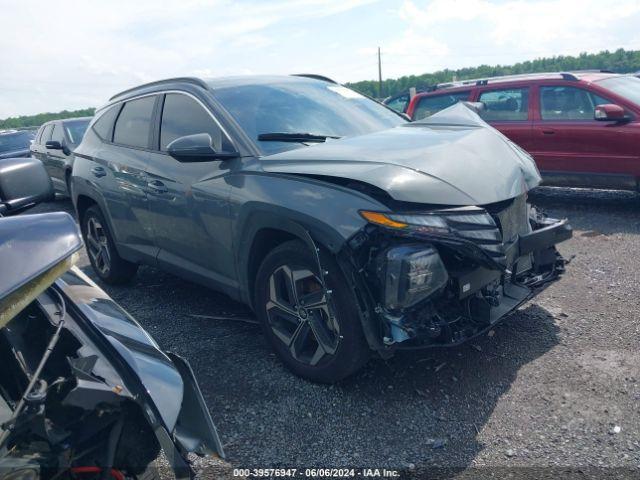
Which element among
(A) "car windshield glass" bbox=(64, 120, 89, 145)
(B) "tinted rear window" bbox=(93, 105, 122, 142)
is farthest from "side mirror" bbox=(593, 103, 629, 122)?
(A) "car windshield glass" bbox=(64, 120, 89, 145)

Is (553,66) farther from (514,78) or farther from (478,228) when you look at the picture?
(478,228)

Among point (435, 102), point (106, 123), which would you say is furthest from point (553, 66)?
point (106, 123)

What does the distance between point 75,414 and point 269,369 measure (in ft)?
6.49

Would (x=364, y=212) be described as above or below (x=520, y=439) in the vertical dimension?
above

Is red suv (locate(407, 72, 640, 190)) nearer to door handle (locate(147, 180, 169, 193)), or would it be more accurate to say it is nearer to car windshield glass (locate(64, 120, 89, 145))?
door handle (locate(147, 180, 169, 193))

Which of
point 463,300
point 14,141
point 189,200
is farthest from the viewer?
point 14,141

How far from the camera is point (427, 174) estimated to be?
2.91 m

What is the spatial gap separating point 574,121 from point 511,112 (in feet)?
3.17

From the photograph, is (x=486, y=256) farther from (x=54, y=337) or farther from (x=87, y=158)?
(x=87, y=158)

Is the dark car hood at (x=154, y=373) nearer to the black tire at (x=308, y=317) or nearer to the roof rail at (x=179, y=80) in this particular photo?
the black tire at (x=308, y=317)

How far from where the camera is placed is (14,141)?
48.8 ft

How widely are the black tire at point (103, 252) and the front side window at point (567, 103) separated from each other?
5703 mm

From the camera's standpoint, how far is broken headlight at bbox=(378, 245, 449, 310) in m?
2.65

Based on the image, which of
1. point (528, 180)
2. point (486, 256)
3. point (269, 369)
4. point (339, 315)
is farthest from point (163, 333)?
point (528, 180)
